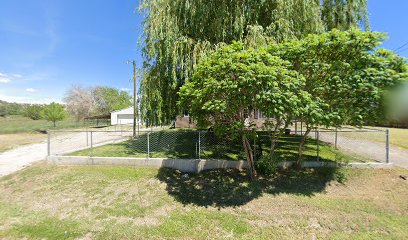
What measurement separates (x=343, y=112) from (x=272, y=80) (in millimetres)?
2079

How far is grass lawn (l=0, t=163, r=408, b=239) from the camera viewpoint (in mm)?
3689

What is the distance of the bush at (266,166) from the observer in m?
6.03

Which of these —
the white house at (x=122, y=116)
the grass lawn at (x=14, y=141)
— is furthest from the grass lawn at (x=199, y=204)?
the white house at (x=122, y=116)

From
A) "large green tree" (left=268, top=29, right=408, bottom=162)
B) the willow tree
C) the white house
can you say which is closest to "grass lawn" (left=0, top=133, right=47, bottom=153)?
the willow tree

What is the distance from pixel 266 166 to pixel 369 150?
610 centimetres

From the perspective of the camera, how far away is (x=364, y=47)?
4.66 meters

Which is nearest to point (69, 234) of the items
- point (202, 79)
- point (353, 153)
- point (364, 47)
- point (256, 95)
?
point (202, 79)

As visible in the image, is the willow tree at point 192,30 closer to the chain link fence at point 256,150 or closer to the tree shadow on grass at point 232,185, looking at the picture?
the chain link fence at point 256,150

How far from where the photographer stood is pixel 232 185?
5555 mm

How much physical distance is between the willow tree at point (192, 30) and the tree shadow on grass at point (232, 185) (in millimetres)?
3239

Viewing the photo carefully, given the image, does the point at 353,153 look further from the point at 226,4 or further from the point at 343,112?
the point at 226,4

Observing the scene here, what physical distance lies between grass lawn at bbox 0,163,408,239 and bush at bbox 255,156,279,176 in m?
0.24

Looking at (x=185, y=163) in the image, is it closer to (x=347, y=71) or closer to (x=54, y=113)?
(x=347, y=71)

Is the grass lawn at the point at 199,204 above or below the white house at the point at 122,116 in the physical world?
below
